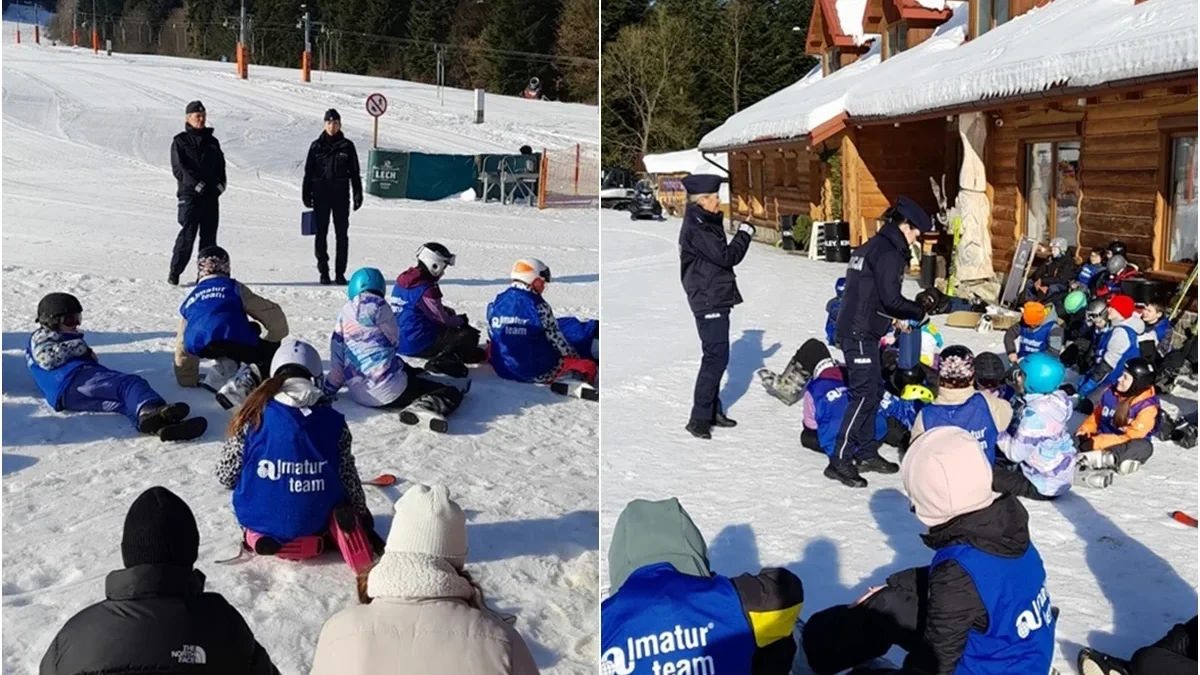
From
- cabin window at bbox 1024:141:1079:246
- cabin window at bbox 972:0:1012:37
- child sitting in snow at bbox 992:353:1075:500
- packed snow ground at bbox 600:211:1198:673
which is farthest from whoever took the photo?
cabin window at bbox 972:0:1012:37

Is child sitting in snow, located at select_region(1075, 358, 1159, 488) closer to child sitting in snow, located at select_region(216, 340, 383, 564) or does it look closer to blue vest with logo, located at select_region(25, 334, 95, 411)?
child sitting in snow, located at select_region(216, 340, 383, 564)

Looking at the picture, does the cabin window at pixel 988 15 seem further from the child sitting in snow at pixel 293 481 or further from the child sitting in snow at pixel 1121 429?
the child sitting in snow at pixel 293 481

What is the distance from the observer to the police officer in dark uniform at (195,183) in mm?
8930

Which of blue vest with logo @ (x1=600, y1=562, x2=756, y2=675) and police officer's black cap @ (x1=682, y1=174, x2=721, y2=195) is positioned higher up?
police officer's black cap @ (x1=682, y1=174, x2=721, y2=195)

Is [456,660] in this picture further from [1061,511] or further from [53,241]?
[53,241]

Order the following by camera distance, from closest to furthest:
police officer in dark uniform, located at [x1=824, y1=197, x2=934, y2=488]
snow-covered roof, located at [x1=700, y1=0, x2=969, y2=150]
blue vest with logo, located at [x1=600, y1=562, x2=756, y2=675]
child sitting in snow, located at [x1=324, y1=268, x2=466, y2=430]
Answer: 1. blue vest with logo, located at [x1=600, y1=562, x2=756, y2=675]
2. police officer in dark uniform, located at [x1=824, y1=197, x2=934, y2=488]
3. child sitting in snow, located at [x1=324, y1=268, x2=466, y2=430]
4. snow-covered roof, located at [x1=700, y1=0, x2=969, y2=150]

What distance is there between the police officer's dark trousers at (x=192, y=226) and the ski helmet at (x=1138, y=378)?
7.01 metres

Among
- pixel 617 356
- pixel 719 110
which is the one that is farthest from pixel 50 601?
pixel 719 110

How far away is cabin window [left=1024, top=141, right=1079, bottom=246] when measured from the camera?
1163 cm

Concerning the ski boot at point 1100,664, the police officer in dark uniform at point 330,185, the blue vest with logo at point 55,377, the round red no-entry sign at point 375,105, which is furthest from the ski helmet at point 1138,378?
the round red no-entry sign at point 375,105

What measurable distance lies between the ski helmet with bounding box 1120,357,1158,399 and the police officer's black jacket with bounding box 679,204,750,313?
7.36 ft

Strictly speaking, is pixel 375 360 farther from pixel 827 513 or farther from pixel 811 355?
pixel 811 355

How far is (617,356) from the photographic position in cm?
927

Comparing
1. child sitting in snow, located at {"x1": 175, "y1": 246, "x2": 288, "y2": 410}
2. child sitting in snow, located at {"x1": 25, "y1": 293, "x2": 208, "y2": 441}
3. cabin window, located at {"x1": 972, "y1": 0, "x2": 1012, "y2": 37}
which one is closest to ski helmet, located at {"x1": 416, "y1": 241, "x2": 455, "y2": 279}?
child sitting in snow, located at {"x1": 175, "y1": 246, "x2": 288, "y2": 410}
